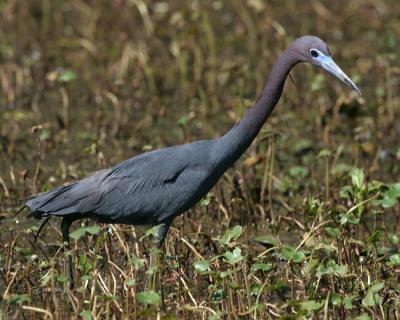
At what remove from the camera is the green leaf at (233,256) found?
459 cm

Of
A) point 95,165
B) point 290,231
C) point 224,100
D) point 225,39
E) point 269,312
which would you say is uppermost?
point 225,39

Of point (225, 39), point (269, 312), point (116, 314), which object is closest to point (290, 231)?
point (269, 312)

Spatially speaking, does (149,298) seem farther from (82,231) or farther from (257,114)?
(257,114)

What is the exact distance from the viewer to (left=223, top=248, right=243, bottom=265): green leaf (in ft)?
15.1

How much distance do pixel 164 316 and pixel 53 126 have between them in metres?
3.57

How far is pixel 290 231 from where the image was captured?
6.11m

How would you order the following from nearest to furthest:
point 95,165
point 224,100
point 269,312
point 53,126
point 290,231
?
point 269,312 → point 290,231 → point 95,165 → point 53,126 → point 224,100

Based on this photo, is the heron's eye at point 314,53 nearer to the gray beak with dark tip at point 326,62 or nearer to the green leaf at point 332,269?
the gray beak with dark tip at point 326,62

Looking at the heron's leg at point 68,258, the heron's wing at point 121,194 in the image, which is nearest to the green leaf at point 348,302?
the heron's wing at point 121,194

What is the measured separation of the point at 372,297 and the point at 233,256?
0.61 m

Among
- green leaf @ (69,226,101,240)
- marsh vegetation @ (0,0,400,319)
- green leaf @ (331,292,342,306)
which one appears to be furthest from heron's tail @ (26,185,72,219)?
green leaf @ (331,292,342,306)

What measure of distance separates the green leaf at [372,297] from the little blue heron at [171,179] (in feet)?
3.21

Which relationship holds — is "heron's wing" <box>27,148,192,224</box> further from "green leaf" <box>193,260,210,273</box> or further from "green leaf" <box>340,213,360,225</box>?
"green leaf" <box>340,213,360,225</box>

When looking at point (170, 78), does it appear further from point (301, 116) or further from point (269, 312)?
point (269, 312)
